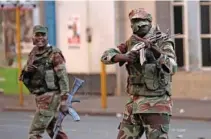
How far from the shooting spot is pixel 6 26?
19.2 meters

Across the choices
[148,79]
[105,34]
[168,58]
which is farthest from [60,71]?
[105,34]

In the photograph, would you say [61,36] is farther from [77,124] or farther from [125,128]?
[125,128]

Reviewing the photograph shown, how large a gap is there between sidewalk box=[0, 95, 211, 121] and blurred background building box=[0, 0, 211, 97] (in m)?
0.57

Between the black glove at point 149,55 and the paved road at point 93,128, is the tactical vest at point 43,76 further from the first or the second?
the paved road at point 93,128

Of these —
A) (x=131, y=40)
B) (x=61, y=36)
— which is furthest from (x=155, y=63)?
(x=61, y=36)

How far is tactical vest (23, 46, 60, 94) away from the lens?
819 cm

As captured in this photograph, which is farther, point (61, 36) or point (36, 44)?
point (61, 36)

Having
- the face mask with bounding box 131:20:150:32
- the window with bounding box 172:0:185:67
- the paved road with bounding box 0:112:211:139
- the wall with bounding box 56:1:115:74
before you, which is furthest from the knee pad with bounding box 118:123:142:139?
the wall with bounding box 56:1:115:74

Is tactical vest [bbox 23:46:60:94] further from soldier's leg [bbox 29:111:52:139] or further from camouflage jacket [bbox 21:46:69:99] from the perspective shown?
soldier's leg [bbox 29:111:52:139]

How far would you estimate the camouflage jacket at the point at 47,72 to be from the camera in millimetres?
8188

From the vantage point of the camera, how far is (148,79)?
21.0 ft

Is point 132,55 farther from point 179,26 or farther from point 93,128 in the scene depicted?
point 179,26

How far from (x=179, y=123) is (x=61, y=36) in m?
6.04

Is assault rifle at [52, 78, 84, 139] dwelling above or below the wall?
below
